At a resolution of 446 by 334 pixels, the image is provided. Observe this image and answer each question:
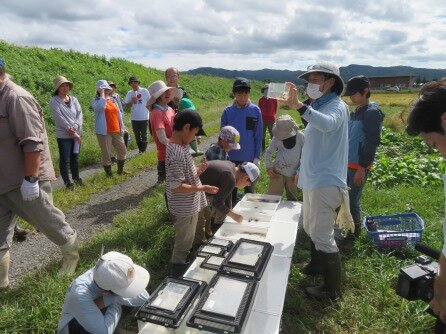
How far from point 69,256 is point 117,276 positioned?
1638 mm

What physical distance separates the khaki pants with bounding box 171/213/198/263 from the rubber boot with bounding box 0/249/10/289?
5.32 ft

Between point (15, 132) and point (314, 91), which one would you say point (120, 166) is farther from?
point (314, 91)

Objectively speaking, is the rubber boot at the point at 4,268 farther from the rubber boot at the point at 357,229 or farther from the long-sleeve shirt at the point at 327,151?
the rubber boot at the point at 357,229

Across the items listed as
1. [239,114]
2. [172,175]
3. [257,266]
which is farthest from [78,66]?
[257,266]

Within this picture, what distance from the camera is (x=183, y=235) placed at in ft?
11.1

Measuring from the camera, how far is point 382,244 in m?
4.12

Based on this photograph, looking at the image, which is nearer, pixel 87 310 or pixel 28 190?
pixel 87 310

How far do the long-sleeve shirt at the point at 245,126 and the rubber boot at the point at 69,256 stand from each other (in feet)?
7.54

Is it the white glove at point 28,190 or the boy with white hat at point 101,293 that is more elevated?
the white glove at point 28,190

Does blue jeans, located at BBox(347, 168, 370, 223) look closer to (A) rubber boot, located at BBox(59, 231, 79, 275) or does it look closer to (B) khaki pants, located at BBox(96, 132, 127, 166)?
(A) rubber boot, located at BBox(59, 231, 79, 275)

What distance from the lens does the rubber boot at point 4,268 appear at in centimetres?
331

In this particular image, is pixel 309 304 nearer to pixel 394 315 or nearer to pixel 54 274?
pixel 394 315

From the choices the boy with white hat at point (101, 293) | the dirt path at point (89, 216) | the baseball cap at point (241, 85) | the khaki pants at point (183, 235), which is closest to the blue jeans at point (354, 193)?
the baseball cap at point (241, 85)

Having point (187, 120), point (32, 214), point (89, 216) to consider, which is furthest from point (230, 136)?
point (89, 216)
